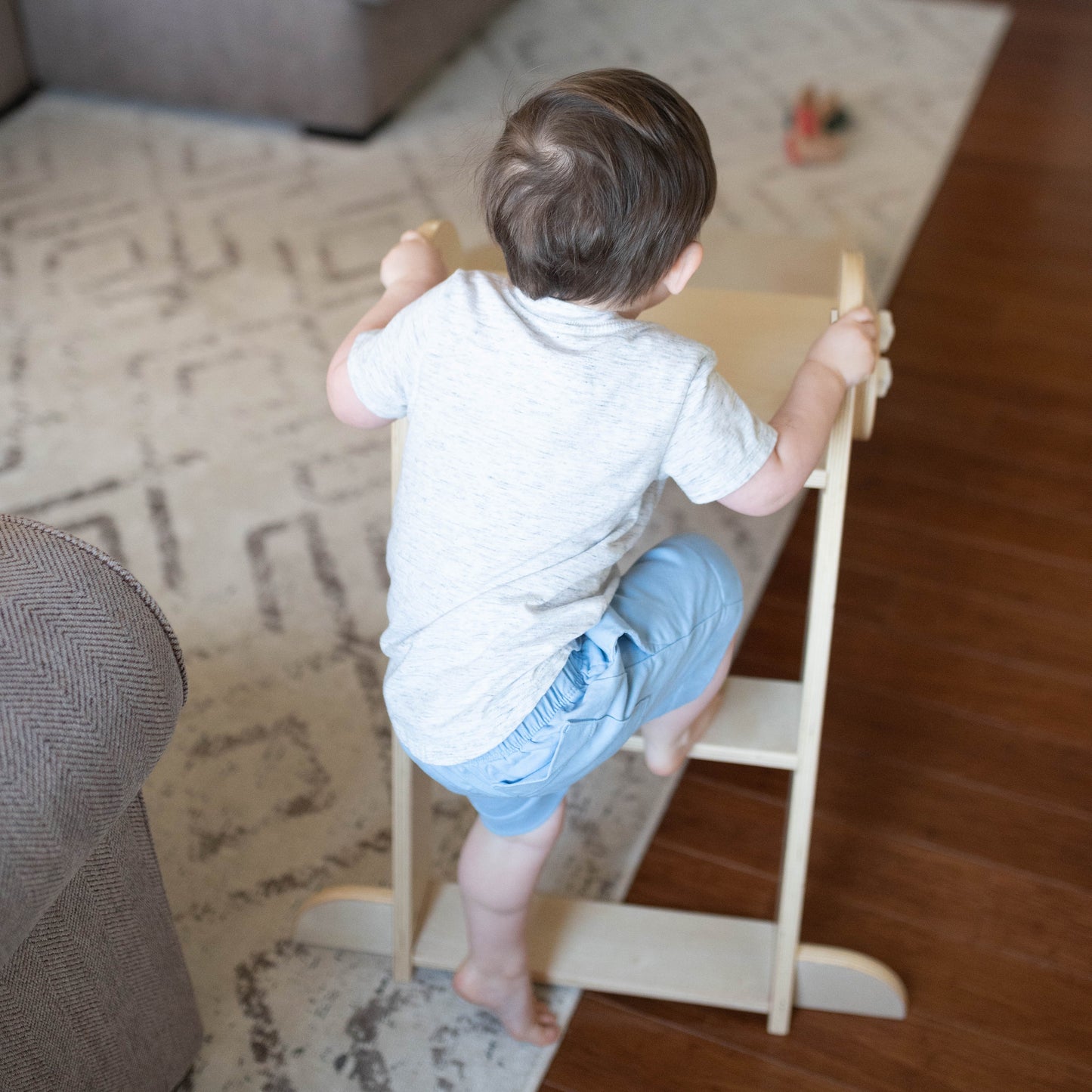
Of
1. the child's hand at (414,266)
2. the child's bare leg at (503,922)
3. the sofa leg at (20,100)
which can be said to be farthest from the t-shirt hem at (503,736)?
the sofa leg at (20,100)

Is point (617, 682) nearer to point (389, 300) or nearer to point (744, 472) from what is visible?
point (744, 472)

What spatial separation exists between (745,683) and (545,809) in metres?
0.25

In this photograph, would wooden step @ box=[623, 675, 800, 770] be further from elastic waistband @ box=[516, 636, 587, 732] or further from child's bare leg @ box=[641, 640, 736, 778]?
elastic waistband @ box=[516, 636, 587, 732]

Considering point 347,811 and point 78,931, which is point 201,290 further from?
point 78,931

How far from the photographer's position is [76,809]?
2.49ft

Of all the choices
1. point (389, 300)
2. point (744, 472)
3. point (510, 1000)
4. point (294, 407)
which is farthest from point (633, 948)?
point (294, 407)

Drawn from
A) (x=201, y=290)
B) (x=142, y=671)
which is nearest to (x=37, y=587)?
(x=142, y=671)

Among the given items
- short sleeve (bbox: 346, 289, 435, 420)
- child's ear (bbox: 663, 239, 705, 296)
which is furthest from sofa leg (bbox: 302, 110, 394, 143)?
child's ear (bbox: 663, 239, 705, 296)

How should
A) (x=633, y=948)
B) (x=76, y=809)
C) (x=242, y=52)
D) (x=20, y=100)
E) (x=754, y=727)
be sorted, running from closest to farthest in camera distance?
(x=76, y=809) → (x=754, y=727) → (x=633, y=948) → (x=242, y=52) → (x=20, y=100)

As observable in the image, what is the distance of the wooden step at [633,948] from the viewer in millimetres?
1176

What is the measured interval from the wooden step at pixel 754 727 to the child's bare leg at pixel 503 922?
0.13m

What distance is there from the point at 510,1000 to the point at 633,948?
150mm

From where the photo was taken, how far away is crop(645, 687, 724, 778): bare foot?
3.48 ft

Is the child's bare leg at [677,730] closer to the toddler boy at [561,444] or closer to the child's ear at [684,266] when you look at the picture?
the toddler boy at [561,444]
